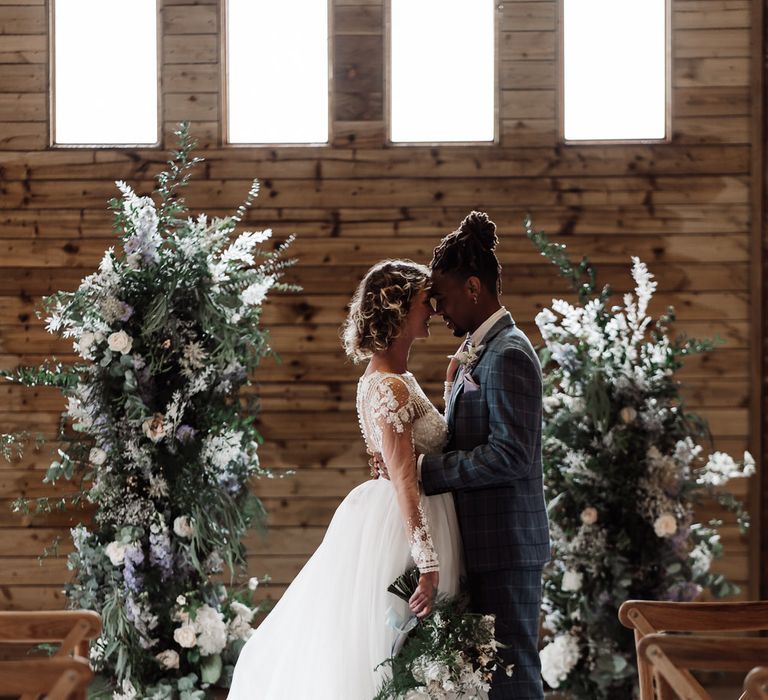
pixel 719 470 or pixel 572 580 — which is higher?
pixel 719 470

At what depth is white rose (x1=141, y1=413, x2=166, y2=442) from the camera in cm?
303

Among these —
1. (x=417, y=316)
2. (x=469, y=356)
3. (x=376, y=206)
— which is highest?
(x=376, y=206)

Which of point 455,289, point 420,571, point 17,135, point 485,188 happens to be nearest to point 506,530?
point 420,571

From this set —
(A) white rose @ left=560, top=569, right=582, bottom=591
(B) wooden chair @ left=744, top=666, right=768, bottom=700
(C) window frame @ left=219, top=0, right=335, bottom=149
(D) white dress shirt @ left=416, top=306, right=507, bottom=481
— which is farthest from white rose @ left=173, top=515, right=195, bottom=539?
(B) wooden chair @ left=744, top=666, right=768, bottom=700

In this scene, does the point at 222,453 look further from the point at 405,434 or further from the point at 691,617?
the point at 691,617

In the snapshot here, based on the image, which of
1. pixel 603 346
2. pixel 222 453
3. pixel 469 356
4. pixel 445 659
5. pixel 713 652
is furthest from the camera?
pixel 603 346

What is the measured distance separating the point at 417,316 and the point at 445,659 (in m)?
0.91

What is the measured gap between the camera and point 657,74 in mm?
4219

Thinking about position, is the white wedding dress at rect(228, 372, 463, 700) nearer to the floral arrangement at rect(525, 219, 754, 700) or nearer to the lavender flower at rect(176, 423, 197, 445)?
the lavender flower at rect(176, 423, 197, 445)

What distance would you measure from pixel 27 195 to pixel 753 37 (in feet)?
11.1

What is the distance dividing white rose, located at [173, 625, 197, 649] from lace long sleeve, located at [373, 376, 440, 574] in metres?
1.12

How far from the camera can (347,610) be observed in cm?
243

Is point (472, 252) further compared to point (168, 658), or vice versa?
point (168, 658)

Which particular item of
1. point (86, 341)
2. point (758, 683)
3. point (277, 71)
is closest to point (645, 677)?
point (758, 683)
